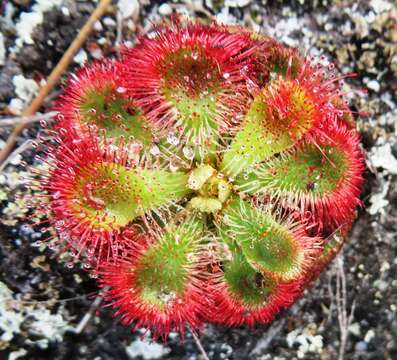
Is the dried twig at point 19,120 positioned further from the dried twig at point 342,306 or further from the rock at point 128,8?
the dried twig at point 342,306

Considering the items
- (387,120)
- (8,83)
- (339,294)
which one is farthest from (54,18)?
(339,294)

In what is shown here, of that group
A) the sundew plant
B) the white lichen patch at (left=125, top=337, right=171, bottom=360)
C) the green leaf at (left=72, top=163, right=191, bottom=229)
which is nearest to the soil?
the white lichen patch at (left=125, top=337, right=171, bottom=360)

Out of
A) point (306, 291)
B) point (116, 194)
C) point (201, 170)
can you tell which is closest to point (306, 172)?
point (201, 170)

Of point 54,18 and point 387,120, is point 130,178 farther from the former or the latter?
point 387,120

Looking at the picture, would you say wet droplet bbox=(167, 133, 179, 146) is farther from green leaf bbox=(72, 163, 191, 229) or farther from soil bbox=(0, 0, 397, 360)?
soil bbox=(0, 0, 397, 360)

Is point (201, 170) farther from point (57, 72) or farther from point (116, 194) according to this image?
point (57, 72)

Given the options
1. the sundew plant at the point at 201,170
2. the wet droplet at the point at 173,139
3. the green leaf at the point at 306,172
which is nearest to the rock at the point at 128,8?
the sundew plant at the point at 201,170
